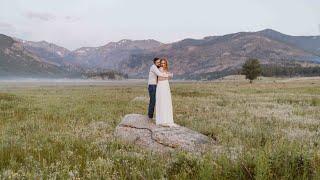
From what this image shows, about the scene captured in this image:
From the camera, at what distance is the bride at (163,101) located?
17.0 meters

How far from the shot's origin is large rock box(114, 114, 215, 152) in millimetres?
13016

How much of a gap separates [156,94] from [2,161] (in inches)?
338

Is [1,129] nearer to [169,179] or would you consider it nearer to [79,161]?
[79,161]

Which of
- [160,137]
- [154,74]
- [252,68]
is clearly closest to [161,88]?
[154,74]

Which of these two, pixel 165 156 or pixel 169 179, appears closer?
pixel 169 179

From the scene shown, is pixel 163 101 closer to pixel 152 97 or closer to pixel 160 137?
pixel 152 97

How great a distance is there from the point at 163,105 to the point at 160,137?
3.90 m

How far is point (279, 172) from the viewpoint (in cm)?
811

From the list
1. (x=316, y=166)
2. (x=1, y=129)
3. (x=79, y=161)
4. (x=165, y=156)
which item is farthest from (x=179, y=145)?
(x=1, y=129)

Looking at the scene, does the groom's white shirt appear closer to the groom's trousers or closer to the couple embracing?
the couple embracing

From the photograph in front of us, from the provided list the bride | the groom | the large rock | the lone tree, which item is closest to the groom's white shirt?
the groom

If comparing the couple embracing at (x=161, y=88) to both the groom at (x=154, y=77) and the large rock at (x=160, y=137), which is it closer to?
the groom at (x=154, y=77)

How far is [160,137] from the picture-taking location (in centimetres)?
1382

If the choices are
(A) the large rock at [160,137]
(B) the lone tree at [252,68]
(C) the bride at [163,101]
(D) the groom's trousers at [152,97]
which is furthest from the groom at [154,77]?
(B) the lone tree at [252,68]
